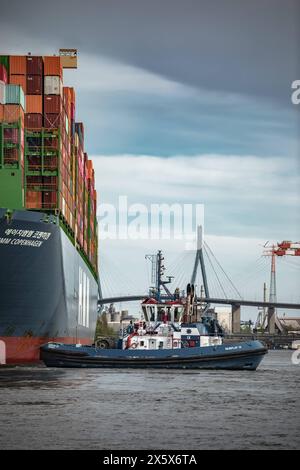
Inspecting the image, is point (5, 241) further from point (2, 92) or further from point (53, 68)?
point (53, 68)

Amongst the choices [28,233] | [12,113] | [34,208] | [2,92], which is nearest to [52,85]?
[2,92]

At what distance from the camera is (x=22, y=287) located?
2527 inches

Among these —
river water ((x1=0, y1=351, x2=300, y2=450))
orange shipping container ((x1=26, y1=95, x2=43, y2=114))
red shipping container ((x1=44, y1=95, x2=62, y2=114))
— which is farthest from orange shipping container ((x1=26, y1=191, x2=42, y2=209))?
river water ((x1=0, y1=351, x2=300, y2=450))

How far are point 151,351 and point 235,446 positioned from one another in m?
30.2

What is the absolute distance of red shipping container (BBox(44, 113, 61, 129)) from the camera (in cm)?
7008

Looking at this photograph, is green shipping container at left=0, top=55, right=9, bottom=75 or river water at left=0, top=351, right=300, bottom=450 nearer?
river water at left=0, top=351, right=300, bottom=450

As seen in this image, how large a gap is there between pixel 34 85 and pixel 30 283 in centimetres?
1654

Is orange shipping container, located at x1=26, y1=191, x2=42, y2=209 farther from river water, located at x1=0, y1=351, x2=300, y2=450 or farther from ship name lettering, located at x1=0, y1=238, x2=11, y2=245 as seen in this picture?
river water, located at x1=0, y1=351, x2=300, y2=450

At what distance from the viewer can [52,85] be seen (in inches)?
2808

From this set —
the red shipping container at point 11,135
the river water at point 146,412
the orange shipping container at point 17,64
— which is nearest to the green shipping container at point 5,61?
the orange shipping container at point 17,64

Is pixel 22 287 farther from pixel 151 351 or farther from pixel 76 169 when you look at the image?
pixel 76 169
